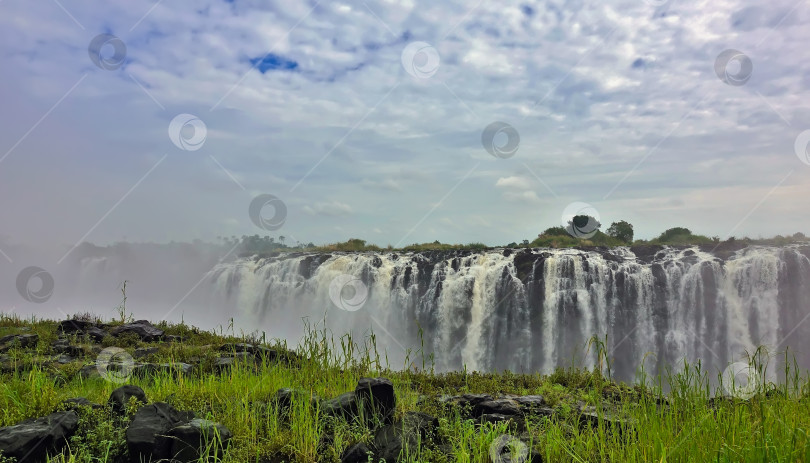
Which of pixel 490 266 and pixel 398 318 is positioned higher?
pixel 490 266

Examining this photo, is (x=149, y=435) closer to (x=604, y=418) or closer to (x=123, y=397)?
(x=123, y=397)

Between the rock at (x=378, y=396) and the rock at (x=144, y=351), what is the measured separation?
841 cm

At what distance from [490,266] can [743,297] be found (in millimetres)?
9431

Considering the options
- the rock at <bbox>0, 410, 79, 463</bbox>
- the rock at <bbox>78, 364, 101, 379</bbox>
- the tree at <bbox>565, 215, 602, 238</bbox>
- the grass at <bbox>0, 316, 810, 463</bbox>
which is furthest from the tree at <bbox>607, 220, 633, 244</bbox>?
the rock at <bbox>0, 410, 79, 463</bbox>

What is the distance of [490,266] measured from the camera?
21.7m

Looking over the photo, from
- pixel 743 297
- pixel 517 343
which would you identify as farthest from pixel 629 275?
pixel 517 343

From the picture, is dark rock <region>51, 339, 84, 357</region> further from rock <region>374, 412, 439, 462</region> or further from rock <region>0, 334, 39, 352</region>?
rock <region>374, 412, 439, 462</region>

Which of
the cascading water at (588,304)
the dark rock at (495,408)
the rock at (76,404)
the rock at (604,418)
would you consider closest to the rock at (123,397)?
the rock at (76,404)

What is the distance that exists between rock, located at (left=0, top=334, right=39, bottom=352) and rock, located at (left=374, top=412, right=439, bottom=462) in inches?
452

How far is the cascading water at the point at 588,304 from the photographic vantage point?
1862 centimetres

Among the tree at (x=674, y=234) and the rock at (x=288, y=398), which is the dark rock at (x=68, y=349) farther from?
the tree at (x=674, y=234)

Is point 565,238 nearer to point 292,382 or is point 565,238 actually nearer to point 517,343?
point 517,343

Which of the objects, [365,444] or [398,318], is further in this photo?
[398,318]

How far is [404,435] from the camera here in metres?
5.03
